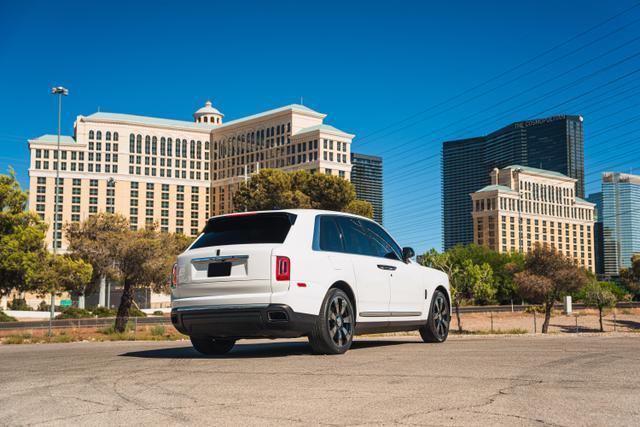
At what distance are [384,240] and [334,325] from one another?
7.03 feet

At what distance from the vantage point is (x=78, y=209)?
518 feet

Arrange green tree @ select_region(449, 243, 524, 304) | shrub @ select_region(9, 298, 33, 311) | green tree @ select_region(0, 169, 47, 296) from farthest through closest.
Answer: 1. green tree @ select_region(449, 243, 524, 304)
2. shrub @ select_region(9, 298, 33, 311)
3. green tree @ select_region(0, 169, 47, 296)

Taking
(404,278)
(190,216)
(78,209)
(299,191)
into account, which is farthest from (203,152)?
(404,278)

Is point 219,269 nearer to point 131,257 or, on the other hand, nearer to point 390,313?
point 390,313

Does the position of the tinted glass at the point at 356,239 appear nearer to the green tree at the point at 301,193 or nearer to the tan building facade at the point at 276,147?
the green tree at the point at 301,193

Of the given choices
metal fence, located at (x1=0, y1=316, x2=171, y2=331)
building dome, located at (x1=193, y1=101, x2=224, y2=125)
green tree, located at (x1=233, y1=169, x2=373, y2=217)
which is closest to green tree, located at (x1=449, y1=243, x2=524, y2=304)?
green tree, located at (x1=233, y1=169, x2=373, y2=217)

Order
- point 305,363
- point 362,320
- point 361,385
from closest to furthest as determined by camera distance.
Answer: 1. point 361,385
2. point 305,363
3. point 362,320

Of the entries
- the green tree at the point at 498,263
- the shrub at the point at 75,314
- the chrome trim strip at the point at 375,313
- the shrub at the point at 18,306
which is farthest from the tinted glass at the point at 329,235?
the green tree at the point at 498,263

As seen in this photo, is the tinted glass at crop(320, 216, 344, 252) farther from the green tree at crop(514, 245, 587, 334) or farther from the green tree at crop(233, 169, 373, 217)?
the green tree at crop(233, 169, 373, 217)

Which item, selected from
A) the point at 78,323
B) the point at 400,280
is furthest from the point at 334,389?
the point at 78,323

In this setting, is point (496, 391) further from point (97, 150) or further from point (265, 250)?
point (97, 150)

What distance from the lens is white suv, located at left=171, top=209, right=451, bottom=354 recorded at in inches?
327

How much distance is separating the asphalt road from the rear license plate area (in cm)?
103

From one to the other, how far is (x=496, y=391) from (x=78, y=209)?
16194 centimetres
